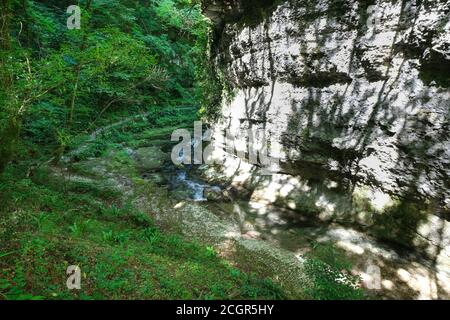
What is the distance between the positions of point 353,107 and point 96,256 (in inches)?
281

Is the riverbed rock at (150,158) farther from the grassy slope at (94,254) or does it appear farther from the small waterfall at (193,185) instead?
the grassy slope at (94,254)

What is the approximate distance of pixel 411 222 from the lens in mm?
7109

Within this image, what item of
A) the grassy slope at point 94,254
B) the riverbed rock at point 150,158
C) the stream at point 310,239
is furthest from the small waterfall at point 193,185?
the grassy slope at point 94,254

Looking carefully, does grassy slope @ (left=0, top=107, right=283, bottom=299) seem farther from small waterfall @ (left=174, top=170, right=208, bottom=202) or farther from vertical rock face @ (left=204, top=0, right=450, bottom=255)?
vertical rock face @ (left=204, top=0, right=450, bottom=255)

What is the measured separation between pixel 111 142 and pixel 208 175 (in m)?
5.55

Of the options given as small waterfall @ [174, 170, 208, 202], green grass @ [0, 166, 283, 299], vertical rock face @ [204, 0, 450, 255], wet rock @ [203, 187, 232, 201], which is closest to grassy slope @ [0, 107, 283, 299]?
green grass @ [0, 166, 283, 299]

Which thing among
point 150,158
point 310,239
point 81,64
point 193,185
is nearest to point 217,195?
point 193,185

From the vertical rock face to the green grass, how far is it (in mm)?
3895

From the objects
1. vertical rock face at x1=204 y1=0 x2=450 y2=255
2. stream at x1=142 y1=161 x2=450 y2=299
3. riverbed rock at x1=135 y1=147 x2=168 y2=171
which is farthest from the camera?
riverbed rock at x1=135 y1=147 x2=168 y2=171

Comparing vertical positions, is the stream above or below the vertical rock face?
below

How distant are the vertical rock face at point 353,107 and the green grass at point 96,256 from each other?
3895 millimetres

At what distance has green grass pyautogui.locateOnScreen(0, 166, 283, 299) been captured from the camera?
441 cm
